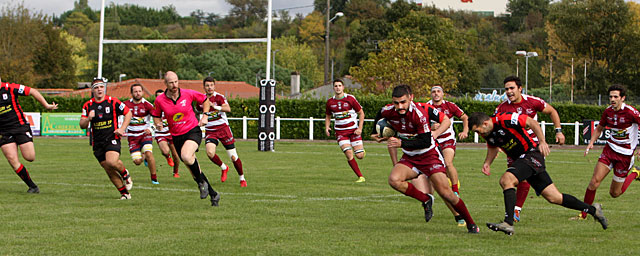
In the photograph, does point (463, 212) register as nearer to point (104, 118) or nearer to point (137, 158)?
point (104, 118)

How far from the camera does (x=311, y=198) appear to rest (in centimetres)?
1227

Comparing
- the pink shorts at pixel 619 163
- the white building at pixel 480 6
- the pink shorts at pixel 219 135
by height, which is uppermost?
the white building at pixel 480 6

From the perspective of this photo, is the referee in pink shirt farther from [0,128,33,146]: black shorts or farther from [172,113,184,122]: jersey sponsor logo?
[0,128,33,146]: black shorts

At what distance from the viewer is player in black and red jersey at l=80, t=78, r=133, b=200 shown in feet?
39.3

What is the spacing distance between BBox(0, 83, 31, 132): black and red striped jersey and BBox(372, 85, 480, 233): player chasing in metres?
6.69

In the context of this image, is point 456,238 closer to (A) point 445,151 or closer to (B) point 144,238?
(B) point 144,238

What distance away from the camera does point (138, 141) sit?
51.4 ft

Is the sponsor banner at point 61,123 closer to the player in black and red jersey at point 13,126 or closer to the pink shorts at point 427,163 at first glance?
the player in black and red jersey at point 13,126

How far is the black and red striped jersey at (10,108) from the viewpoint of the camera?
12.4 m

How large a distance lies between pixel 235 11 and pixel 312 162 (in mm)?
10697

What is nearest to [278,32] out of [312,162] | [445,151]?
[312,162]

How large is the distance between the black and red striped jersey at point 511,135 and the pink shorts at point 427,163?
2.23ft

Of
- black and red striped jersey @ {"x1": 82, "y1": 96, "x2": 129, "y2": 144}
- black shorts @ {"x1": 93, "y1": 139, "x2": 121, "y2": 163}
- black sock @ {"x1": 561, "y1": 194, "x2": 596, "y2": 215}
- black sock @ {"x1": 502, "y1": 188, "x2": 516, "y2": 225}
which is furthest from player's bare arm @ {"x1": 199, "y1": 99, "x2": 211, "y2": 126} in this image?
black sock @ {"x1": 561, "y1": 194, "x2": 596, "y2": 215}

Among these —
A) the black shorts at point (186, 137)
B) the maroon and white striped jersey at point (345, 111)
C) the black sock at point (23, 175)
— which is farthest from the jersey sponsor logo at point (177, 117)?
the maroon and white striped jersey at point (345, 111)
